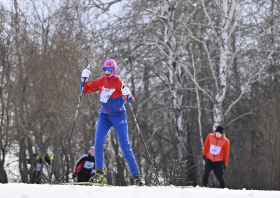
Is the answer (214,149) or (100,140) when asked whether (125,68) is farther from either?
(100,140)

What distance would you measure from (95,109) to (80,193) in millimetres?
10853

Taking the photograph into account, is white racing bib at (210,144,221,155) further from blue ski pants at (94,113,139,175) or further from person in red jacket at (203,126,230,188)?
blue ski pants at (94,113,139,175)

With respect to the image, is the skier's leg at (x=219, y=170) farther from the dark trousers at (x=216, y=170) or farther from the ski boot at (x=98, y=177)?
the ski boot at (x=98, y=177)

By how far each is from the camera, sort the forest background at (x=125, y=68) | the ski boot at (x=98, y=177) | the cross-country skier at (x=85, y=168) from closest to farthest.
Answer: the ski boot at (x=98, y=177), the cross-country skier at (x=85, y=168), the forest background at (x=125, y=68)

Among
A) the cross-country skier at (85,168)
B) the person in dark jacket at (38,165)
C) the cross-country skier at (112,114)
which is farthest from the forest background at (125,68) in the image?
the cross-country skier at (112,114)

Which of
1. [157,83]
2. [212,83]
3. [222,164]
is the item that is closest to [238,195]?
[222,164]

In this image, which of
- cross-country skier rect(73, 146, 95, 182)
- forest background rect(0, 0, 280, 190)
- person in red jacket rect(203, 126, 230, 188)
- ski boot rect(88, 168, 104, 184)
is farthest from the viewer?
forest background rect(0, 0, 280, 190)

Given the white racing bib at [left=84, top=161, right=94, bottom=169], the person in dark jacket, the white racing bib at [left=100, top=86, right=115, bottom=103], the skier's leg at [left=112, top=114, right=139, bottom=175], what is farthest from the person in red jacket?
the person in dark jacket

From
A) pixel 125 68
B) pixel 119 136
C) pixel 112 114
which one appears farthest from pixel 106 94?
pixel 125 68

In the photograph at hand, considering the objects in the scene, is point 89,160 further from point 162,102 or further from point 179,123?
point 162,102

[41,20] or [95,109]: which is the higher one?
[41,20]

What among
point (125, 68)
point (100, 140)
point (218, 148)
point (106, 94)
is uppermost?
point (125, 68)

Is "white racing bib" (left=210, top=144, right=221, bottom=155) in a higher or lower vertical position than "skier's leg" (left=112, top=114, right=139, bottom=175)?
lower

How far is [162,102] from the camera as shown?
18.5 meters
